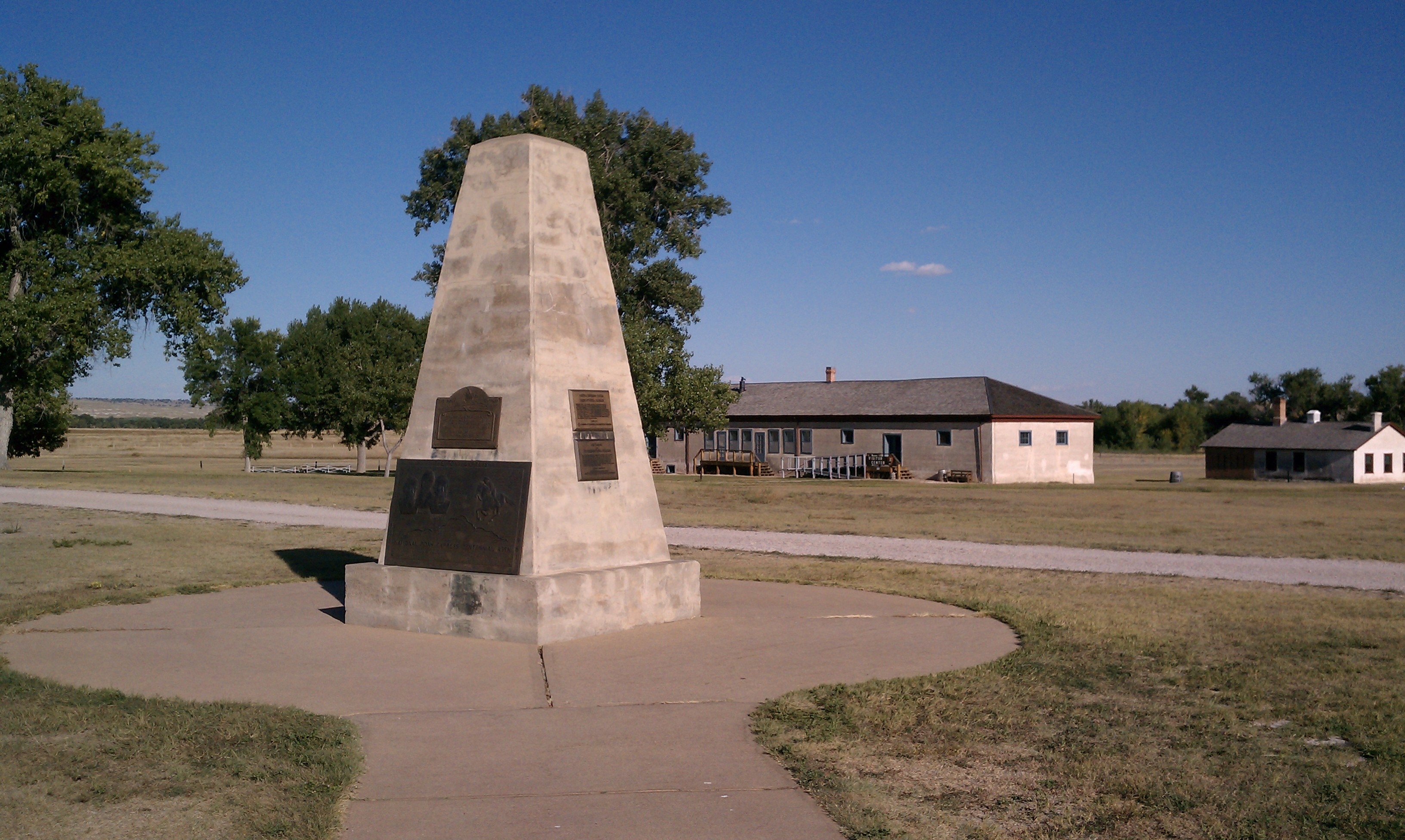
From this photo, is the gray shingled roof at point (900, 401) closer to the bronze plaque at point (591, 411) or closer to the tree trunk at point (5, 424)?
the tree trunk at point (5, 424)

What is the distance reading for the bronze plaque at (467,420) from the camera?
8859 millimetres

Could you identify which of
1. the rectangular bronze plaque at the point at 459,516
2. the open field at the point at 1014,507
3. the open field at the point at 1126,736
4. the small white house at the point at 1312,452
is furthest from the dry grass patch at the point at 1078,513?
the rectangular bronze plaque at the point at 459,516

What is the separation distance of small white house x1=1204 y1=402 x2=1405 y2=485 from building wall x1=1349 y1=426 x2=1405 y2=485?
0.03 meters

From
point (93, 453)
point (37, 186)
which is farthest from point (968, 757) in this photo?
point (93, 453)

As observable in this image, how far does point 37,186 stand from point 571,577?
35.9m

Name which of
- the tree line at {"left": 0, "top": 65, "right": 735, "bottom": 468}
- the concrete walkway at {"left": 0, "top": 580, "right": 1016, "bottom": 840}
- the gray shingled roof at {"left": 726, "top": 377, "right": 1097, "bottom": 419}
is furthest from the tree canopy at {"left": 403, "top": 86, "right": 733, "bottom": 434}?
the concrete walkway at {"left": 0, "top": 580, "right": 1016, "bottom": 840}

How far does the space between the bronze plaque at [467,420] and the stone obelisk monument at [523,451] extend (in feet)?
0.05

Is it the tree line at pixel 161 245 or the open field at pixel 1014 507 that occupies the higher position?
the tree line at pixel 161 245

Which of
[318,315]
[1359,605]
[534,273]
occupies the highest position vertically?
[318,315]

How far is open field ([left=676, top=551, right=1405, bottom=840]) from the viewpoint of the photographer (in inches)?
181

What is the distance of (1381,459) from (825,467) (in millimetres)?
28506

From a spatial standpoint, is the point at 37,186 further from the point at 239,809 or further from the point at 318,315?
the point at 239,809

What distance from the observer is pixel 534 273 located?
29.4ft

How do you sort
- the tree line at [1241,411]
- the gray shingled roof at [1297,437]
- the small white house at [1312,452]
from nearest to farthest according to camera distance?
the small white house at [1312,452] < the gray shingled roof at [1297,437] < the tree line at [1241,411]
